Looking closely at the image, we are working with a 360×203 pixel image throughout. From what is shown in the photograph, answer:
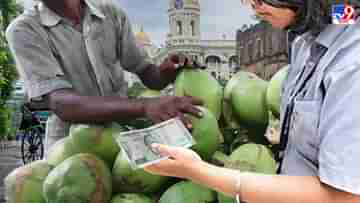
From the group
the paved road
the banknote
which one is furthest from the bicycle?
the banknote

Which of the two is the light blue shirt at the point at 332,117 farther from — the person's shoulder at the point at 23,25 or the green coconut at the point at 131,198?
the person's shoulder at the point at 23,25

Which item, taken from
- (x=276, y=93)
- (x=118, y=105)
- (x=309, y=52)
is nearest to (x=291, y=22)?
(x=309, y=52)

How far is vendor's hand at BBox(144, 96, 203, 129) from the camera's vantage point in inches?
41.8

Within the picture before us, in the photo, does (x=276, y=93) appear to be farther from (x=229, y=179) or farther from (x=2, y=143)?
(x=2, y=143)

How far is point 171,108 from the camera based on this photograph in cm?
106

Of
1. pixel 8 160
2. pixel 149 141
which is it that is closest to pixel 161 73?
pixel 149 141

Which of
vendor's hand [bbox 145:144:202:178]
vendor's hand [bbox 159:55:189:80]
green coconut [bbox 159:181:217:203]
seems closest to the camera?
vendor's hand [bbox 145:144:202:178]

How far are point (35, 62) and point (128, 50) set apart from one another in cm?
34

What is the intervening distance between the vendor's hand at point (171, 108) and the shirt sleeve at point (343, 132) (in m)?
0.41

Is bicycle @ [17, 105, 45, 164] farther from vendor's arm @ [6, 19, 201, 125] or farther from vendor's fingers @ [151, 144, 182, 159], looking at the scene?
vendor's fingers @ [151, 144, 182, 159]

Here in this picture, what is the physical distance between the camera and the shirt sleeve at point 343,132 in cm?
69

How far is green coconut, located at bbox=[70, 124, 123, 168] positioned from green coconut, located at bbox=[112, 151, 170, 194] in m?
0.05

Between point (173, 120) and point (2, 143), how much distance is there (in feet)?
28.0

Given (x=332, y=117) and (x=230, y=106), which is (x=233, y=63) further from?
(x=332, y=117)
